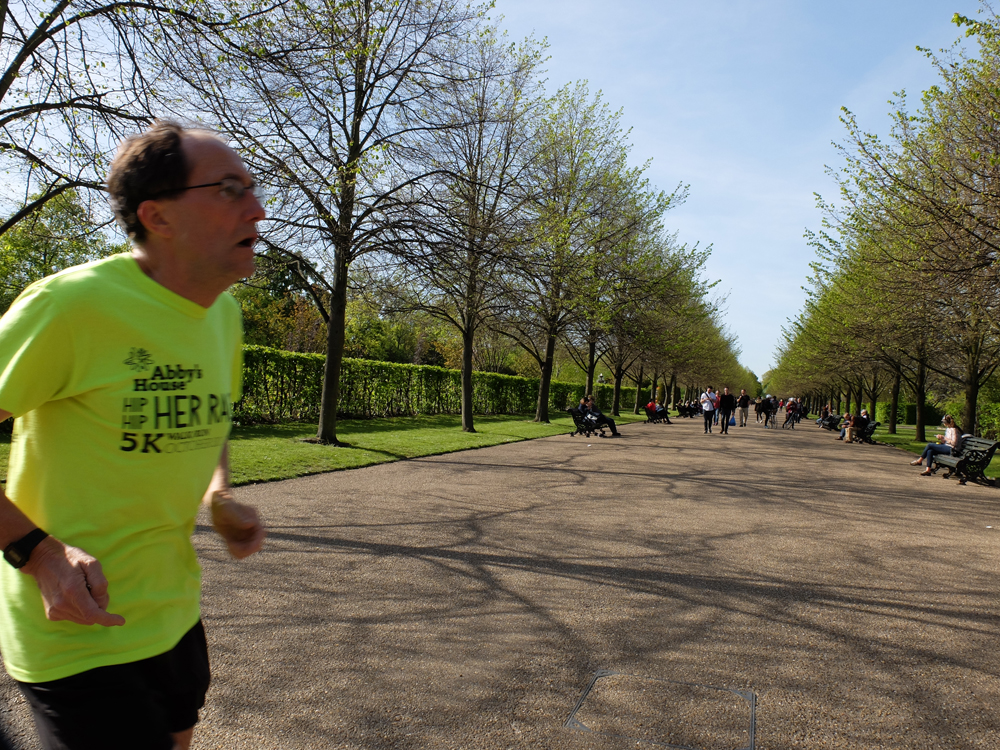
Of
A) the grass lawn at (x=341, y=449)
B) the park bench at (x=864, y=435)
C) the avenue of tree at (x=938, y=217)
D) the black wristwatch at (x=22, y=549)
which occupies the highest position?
the avenue of tree at (x=938, y=217)

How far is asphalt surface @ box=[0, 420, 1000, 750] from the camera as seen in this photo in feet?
9.70

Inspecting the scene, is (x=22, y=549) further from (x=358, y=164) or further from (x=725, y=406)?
(x=725, y=406)

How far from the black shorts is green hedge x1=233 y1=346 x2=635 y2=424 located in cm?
1514

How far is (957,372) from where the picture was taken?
94.3 ft

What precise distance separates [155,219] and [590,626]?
343 centimetres

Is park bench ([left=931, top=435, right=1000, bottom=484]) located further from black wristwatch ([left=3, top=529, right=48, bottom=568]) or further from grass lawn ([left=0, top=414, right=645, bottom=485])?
black wristwatch ([left=3, top=529, right=48, bottom=568])

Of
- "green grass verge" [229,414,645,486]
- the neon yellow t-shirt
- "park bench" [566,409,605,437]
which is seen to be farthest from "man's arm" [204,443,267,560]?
"park bench" [566,409,605,437]

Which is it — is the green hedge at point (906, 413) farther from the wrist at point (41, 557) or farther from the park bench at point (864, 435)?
the wrist at point (41, 557)

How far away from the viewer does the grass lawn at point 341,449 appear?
9.57 m

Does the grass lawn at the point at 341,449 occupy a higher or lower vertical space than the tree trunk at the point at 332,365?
lower

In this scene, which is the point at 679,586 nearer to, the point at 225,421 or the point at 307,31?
the point at 225,421

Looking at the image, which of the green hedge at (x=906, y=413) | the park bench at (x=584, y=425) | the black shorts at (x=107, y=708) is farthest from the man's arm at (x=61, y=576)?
the green hedge at (x=906, y=413)

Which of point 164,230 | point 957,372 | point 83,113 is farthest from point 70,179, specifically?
point 957,372

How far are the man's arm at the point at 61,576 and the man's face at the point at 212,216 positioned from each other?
505mm
